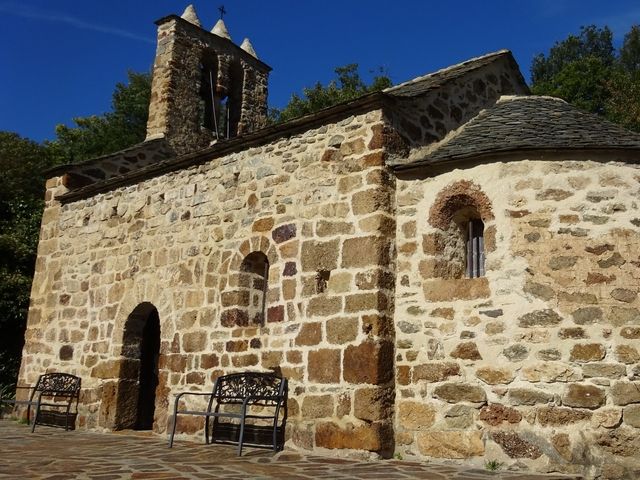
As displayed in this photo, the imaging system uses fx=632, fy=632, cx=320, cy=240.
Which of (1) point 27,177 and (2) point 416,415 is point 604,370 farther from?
(1) point 27,177

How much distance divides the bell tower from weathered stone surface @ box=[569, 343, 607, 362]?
8365mm

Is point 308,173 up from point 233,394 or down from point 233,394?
up

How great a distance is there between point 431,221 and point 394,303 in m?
0.91

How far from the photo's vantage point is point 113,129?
2286 centimetres

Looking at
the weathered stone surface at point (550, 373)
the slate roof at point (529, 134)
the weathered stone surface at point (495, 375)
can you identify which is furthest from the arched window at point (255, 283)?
the weathered stone surface at point (550, 373)

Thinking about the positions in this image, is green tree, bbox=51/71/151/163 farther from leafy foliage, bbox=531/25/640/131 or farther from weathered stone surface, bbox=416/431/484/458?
weathered stone surface, bbox=416/431/484/458

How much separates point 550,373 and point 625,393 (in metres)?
0.60

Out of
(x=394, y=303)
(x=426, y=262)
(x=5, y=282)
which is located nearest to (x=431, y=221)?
(x=426, y=262)

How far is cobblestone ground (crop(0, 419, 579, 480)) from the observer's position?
496cm

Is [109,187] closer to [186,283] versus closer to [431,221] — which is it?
[186,283]

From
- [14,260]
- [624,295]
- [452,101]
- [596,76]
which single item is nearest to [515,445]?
[624,295]

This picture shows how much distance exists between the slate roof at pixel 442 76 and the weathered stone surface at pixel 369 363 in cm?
268

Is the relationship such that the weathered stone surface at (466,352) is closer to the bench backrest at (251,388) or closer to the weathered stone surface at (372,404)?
the weathered stone surface at (372,404)

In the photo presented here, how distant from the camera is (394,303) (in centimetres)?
639
